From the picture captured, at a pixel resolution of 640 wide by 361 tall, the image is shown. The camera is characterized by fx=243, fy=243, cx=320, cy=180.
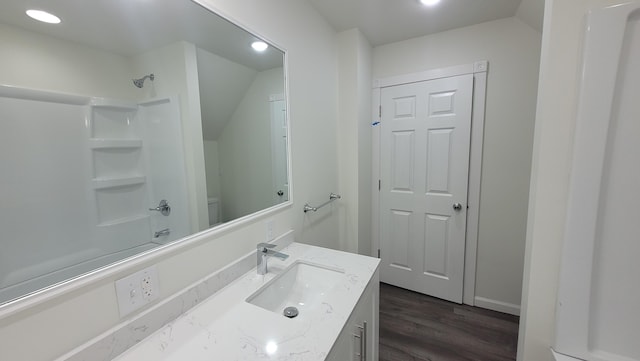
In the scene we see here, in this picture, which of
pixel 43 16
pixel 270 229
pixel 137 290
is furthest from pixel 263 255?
pixel 43 16

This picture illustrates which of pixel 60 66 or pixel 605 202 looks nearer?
pixel 60 66

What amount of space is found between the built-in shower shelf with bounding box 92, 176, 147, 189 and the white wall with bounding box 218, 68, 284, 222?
1.20ft

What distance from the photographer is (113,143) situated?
81 cm

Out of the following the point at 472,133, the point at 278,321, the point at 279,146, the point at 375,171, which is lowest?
the point at 278,321

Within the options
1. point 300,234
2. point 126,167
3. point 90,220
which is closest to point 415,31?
point 300,234

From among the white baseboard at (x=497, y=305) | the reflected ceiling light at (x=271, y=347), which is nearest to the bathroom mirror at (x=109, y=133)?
the reflected ceiling light at (x=271, y=347)

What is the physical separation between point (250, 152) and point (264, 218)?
0.39 metres

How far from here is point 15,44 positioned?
23.6 inches

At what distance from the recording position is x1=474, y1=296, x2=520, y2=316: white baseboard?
2088mm

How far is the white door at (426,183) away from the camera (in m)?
2.13

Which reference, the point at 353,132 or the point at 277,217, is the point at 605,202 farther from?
the point at 353,132

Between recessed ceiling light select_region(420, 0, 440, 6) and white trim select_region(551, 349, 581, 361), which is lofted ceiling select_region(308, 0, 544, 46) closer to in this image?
recessed ceiling light select_region(420, 0, 440, 6)

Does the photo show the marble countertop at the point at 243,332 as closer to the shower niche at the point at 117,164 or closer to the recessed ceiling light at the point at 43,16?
the shower niche at the point at 117,164

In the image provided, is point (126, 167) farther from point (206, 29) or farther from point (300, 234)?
point (300, 234)
